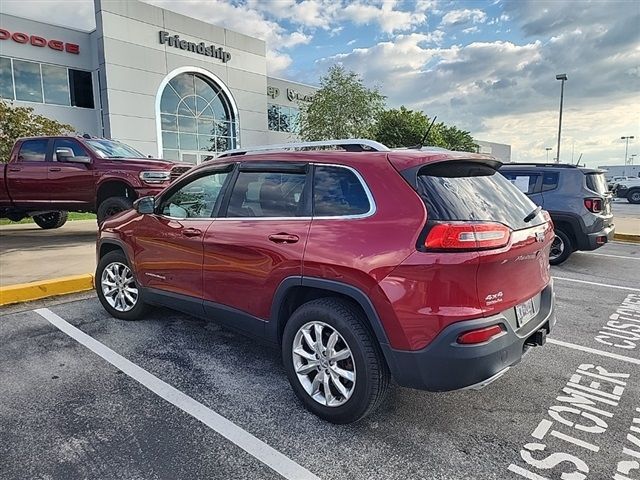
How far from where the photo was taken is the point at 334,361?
2750 mm

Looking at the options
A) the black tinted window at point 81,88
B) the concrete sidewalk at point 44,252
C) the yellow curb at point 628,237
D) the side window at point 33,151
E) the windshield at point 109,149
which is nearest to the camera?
the concrete sidewalk at point 44,252

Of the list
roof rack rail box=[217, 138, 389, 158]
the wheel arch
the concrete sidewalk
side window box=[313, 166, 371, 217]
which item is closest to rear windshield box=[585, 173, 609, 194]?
roof rack rail box=[217, 138, 389, 158]

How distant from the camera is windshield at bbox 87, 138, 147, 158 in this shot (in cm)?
830

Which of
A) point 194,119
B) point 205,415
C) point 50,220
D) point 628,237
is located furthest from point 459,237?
point 194,119

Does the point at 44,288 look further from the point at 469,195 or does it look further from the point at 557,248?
the point at 557,248

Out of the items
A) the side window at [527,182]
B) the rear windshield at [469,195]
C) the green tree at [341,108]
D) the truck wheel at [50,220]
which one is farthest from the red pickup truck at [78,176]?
the green tree at [341,108]

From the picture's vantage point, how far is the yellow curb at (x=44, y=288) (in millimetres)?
5152

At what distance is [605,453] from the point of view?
2469 mm

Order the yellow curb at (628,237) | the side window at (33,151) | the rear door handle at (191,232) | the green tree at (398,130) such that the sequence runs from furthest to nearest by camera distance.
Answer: the green tree at (398,130) < the yellow curb at (628,237) < the side window at (33,151) < the rear door handle at (191,232)

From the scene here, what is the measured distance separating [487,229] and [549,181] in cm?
616

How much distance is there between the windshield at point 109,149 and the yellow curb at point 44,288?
3.33 meters

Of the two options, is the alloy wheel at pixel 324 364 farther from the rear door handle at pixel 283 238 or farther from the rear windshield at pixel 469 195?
the rear windshield at pixel 469 195

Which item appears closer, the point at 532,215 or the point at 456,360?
the point at 456,360

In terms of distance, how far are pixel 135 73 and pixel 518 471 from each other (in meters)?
24.8
